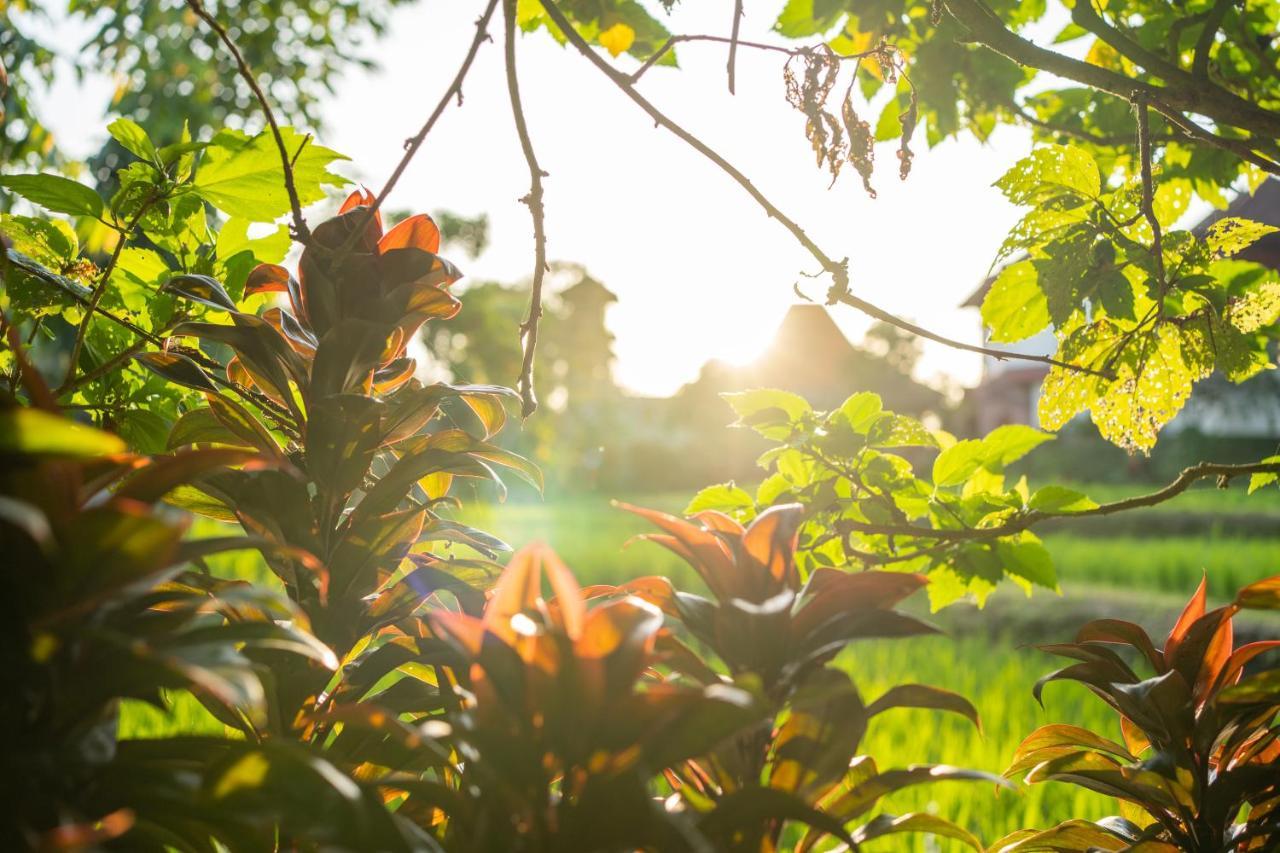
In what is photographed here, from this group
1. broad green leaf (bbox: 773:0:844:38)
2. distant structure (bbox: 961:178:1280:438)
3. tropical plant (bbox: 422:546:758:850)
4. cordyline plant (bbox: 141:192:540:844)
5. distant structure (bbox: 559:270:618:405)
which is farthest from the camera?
distant structure (bbox: 559:270:618:405)

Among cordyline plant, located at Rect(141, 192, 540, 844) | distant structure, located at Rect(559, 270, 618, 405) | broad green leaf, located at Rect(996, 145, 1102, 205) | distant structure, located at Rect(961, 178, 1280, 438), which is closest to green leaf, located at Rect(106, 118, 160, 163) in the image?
cordyline plant, located at Rect(141, 192, 540, 844)

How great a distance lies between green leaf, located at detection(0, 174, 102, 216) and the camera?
1.14 m

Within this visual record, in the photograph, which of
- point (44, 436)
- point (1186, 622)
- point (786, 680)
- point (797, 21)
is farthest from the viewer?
point (797, 21)

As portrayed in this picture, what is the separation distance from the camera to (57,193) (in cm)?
117

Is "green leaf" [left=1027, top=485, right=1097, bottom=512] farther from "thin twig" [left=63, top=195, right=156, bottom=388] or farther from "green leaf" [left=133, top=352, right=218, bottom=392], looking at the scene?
"thin twig" [left=63, top=195, right=156, bottom=388]

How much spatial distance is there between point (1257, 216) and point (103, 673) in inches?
82.9

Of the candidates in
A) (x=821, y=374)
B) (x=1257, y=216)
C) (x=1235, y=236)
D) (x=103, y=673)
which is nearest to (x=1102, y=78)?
(x=1235, y=236)

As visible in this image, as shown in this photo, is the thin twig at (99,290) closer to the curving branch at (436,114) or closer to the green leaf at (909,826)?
the curving branch at (436,114)

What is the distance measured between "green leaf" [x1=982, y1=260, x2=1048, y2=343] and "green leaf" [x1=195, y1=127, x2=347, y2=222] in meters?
0.90

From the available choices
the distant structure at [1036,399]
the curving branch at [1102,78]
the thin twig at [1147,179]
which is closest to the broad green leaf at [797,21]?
the curving branch at [1102,78]

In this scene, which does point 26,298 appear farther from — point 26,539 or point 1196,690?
point 1196,690

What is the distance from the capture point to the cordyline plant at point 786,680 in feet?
2.31

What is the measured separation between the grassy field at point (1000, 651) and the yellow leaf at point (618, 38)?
2.33ft

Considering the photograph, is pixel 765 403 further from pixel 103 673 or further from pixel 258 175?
A: pixel 103 673
